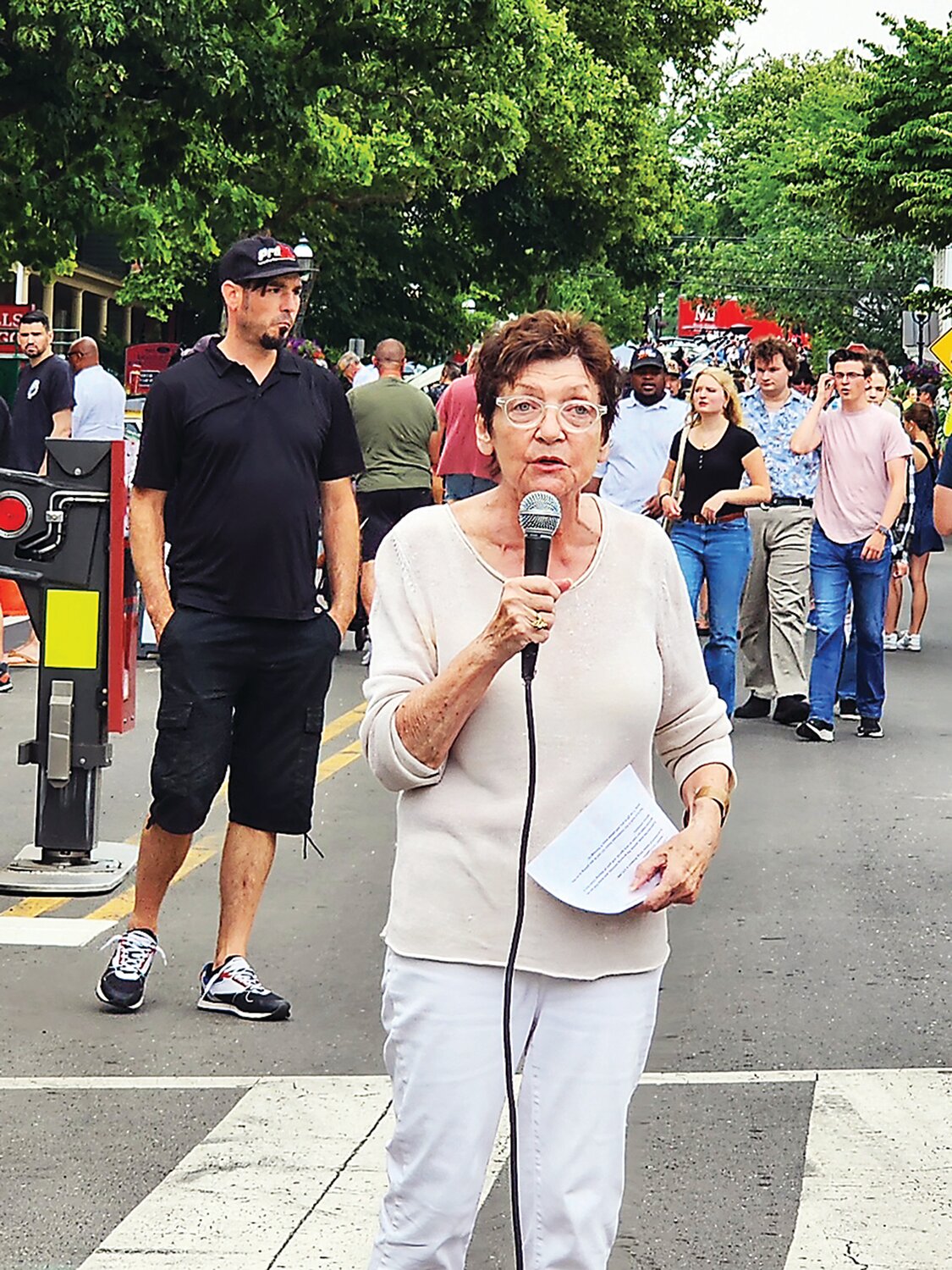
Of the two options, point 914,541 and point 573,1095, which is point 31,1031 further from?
point 914,541

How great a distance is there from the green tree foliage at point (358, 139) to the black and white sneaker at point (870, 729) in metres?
10.5

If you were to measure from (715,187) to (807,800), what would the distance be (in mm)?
91823

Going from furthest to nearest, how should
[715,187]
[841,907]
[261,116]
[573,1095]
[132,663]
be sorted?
[715,187] → [261,116] → [132,663] → [841,907] → [573,1095]

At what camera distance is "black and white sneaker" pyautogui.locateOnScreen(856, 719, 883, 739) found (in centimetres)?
1262

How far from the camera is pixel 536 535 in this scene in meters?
3.33

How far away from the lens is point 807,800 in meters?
10.5

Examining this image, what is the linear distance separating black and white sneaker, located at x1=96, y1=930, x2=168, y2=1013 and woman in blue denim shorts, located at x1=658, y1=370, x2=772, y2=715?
5.32 metres

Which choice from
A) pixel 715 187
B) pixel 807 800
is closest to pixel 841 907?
pixel 807 800

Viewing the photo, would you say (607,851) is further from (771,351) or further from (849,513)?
(771,351)

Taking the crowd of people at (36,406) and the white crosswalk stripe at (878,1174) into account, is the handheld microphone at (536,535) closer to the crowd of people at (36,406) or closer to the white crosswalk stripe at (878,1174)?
the white crosswalk stripe at (878,1174)

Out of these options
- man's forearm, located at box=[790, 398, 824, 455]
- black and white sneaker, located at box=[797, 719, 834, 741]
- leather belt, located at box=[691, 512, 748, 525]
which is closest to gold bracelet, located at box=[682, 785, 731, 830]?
leather belt, located at box=[691, 512, 748, 525]

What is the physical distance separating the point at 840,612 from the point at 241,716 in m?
6.24

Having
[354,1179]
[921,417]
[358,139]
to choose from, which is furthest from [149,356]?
[354,1179]

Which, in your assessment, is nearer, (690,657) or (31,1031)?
(690,657)
